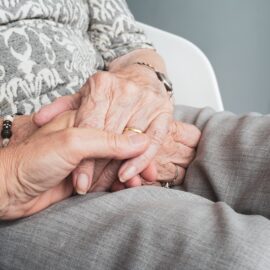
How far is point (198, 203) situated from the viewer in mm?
600

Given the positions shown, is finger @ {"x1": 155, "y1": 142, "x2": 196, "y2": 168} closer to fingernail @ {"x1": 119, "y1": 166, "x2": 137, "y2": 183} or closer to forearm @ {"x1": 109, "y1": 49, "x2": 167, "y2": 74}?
fingernail @ {"x1": 119, "y1": 166, "x2": 137, "y2": 183}

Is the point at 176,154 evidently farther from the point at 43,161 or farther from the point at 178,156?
the point at 43,161

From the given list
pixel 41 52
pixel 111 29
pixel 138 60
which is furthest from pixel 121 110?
pixel 111 29

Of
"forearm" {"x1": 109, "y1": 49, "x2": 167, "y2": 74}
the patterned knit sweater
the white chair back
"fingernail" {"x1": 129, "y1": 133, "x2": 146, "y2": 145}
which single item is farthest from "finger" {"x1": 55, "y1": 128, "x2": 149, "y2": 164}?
the white chair back

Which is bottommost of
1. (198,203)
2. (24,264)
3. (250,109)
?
(250,109)

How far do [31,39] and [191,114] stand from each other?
345 millimetres

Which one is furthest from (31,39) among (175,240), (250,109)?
(250,109)

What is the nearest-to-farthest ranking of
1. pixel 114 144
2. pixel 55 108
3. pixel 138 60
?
pixel 114 144 < pixel 55 108 < pixel 138 60

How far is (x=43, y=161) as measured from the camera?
58 centimetres

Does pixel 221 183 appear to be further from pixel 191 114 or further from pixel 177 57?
pixel 177 57

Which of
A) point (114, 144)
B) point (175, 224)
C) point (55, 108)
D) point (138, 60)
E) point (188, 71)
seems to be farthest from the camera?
point (188, 71)

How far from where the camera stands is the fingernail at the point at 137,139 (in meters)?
0.66

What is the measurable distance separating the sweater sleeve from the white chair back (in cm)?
13

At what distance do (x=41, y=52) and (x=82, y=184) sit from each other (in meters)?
0.31
